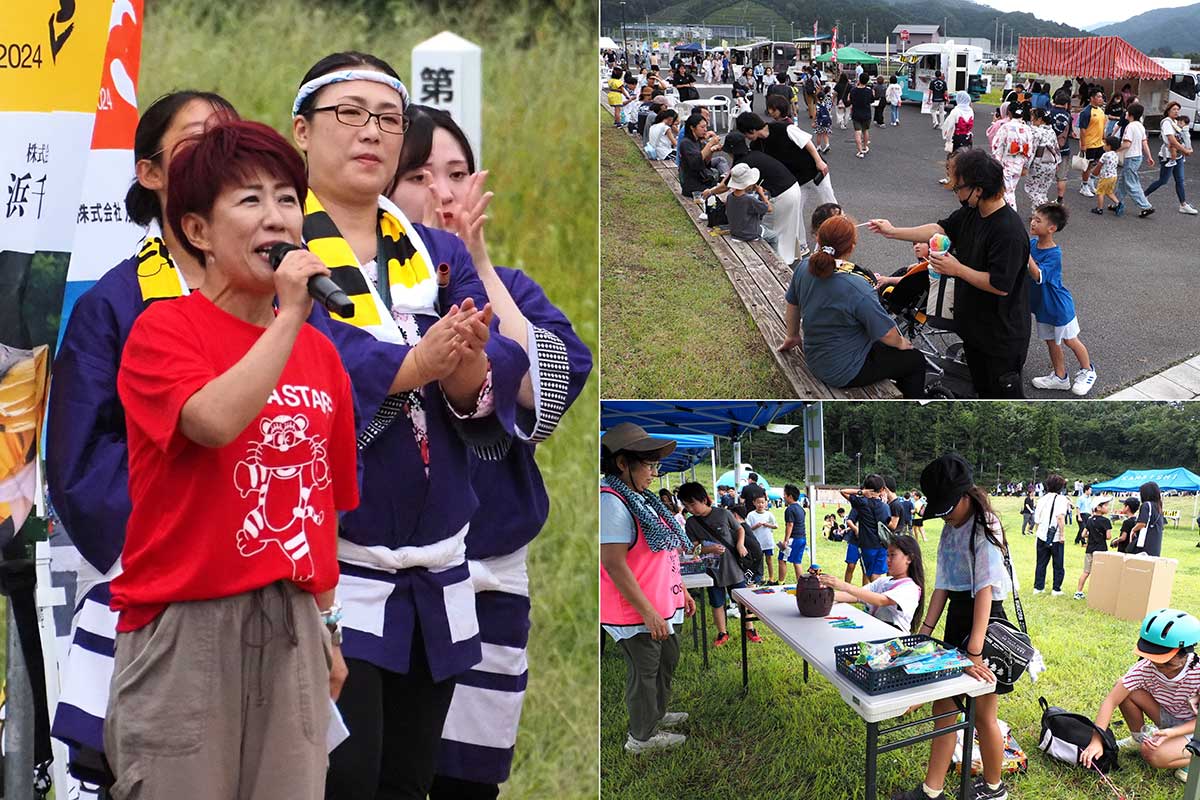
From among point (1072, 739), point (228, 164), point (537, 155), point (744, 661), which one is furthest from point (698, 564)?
point (228, 164)

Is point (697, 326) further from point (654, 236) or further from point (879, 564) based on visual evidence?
point (879, 564)

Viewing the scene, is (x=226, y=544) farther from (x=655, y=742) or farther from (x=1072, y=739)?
(x=1072, y=739)

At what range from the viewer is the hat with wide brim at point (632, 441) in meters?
3.14

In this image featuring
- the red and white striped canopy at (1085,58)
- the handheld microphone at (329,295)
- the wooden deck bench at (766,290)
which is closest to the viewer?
the handheld microphone at (329,295)

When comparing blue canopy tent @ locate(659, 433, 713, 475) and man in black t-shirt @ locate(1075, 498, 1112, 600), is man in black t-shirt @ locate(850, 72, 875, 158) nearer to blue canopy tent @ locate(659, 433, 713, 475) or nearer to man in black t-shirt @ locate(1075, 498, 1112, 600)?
blue canopy tent @ locate(659, 433, 713, 475)

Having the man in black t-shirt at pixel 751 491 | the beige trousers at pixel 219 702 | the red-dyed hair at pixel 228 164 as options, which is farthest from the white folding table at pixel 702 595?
the red-dyed hair at pixel 228 164

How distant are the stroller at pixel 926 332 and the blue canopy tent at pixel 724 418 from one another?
0.37 metres

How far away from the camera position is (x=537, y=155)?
283 centimetres

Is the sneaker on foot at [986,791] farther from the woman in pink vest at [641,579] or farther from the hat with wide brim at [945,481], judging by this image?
the woman in pink vest at [641,579]

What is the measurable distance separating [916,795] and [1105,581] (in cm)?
105

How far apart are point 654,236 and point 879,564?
1.51 metres

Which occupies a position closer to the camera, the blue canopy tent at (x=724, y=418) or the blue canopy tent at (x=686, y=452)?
the blue canopy tent at (x=724, y=418)

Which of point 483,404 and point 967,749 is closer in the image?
point 483,404

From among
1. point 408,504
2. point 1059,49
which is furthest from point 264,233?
point 1059,49
